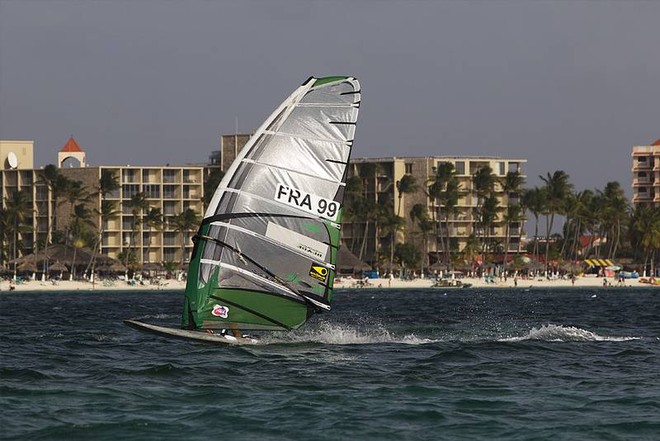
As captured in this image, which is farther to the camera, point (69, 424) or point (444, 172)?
point (444, 172)

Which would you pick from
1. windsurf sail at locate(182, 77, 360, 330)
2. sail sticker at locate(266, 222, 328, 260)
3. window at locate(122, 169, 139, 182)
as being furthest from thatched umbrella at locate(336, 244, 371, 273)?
windsurf sail at locate(182, 77, 360, 330)

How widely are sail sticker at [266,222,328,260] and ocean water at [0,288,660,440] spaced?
2631 millimetres

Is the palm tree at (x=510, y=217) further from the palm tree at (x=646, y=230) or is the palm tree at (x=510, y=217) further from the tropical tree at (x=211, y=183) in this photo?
the tropical tree at (x=211, y=183)

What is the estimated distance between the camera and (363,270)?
532 feet

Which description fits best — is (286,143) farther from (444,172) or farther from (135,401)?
(444,172)

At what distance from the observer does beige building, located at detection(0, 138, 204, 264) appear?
17275 cm

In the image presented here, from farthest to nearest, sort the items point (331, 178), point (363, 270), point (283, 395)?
point (363, 270) < point (331, 178) < point (283, 395)

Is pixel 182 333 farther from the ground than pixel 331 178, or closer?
closer

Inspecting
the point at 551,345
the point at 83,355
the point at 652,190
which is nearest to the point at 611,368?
the point at 551,345

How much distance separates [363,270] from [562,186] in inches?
1232

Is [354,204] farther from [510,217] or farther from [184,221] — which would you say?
[184,221]

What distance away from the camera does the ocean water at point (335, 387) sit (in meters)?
22.8

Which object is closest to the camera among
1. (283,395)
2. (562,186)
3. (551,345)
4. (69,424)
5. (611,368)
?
(69,424)

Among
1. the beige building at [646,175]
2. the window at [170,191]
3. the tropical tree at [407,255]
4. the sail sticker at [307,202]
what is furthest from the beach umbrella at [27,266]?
the sail sticker at [307,202]
